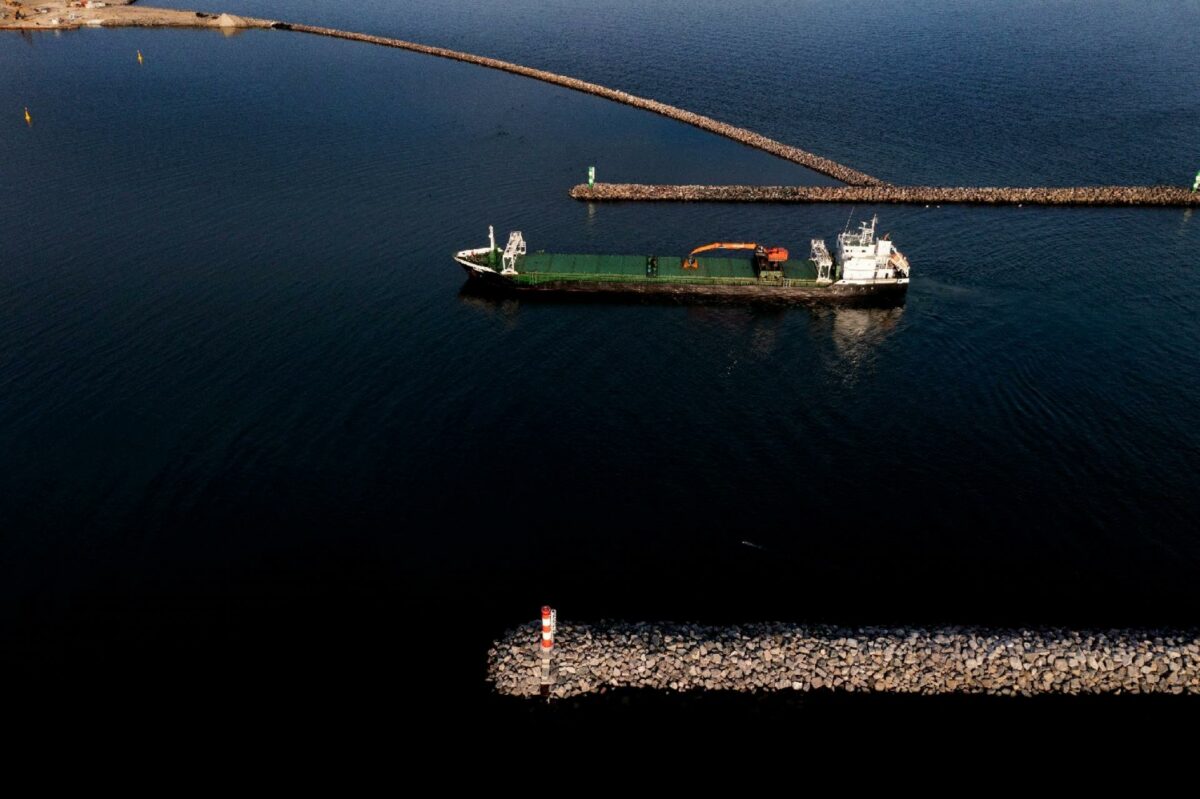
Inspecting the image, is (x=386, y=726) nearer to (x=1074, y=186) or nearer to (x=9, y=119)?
(x=1074, y=186)

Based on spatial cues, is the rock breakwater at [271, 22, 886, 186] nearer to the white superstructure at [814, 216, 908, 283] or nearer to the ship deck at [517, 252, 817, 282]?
the white superstructure at [814, 216, 908, 283]

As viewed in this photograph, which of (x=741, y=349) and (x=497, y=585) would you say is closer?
(x=497, y=585)

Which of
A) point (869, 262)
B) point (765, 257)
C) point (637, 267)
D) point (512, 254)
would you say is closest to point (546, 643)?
point (512, 254)

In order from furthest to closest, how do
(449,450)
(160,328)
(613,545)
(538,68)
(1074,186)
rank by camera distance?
(538,68)
(1074,186)
(160,328)
(449,450)
(613,545)

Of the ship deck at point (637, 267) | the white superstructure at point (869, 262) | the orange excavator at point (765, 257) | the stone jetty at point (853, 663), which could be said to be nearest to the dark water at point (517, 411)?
the stone jetty at point (853, 663)

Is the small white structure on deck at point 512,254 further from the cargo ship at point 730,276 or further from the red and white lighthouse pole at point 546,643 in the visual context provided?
the red and white lighthouse pole at point 546,643

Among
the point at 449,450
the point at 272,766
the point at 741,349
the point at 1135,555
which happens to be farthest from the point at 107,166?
the point at 1135,555

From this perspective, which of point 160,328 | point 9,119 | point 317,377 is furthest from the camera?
point 9,119
